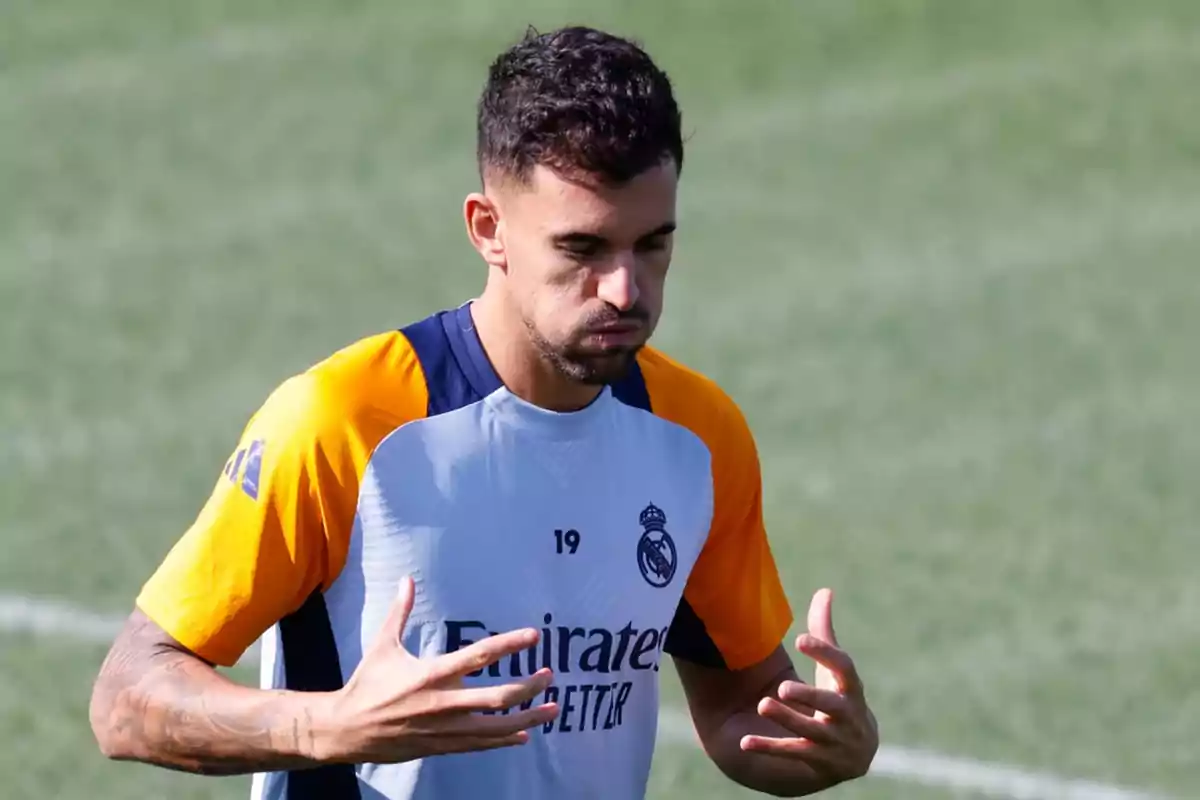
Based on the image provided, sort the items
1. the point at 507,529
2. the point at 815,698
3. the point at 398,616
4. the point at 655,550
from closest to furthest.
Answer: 1. the point at 398,616
2. the point at 815,698
3. the point at 507,529
4. the point at 655,550

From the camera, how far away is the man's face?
4195 mm

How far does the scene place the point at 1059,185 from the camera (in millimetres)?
13133

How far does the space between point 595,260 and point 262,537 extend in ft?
2.63

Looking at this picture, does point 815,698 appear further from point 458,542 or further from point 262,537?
point 262,537

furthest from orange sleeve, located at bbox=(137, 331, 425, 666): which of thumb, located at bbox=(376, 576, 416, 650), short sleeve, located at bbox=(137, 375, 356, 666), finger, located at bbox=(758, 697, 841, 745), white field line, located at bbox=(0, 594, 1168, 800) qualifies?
white field line, located at bbox=(0, 594, 1168, 800)

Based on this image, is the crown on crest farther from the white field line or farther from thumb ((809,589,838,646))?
the white field line

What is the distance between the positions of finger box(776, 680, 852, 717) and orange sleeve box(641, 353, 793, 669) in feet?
1.42

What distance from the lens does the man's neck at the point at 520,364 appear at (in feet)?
14.7

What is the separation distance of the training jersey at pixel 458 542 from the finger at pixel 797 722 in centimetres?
33

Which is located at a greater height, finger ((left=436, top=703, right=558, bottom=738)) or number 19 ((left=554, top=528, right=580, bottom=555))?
number 19 ((left=554, top=528, right=580, bottom=555))

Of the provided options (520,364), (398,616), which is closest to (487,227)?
(520,364)

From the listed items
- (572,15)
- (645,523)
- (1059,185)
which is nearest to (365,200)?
(572,15)

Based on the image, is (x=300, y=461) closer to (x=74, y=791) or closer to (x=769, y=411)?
(x=74, y=791)

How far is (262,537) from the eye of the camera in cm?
418
